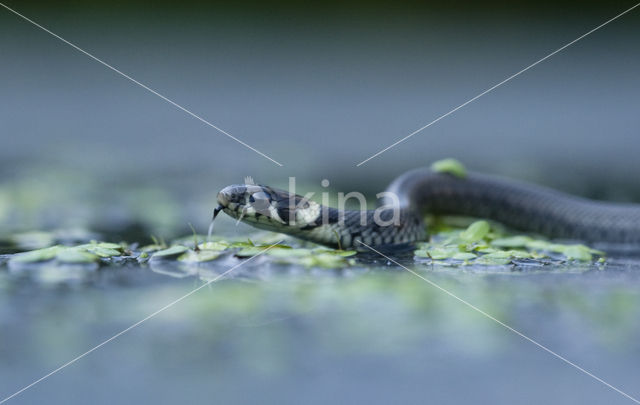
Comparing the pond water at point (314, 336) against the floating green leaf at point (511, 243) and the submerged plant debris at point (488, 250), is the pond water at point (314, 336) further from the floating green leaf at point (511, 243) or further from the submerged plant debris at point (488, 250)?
the floating green leaf at point (511, 243)

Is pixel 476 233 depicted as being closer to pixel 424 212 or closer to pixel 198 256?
pixel 424 212

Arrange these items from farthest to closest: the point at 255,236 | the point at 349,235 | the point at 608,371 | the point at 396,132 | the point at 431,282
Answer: the point at 396,132, the point at 255,236, the point at 349,235, the point at 431,282, the point at 608,371

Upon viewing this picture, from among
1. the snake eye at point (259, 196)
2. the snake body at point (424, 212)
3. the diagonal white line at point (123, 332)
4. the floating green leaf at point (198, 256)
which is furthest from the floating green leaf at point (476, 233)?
the floating green leaf at point (198, 256)

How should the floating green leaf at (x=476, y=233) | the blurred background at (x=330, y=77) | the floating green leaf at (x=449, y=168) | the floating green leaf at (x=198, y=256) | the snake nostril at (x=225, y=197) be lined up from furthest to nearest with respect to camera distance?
1. the blurred background at (x=330, y=77)
2. the floating green leaf at (x=449, y=168)
3. the floating green leaf at (x=476, y=233)
4. the snake nostril at (x=225, y=197)
5. the floating green leaf at (x=198, y=256)

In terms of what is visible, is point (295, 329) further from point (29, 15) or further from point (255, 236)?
point (29, 15)

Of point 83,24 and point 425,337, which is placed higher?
point 83,24

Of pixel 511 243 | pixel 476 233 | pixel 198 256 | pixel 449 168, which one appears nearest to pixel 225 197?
pixel 198 256

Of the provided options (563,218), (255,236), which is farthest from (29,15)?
(563,218)
